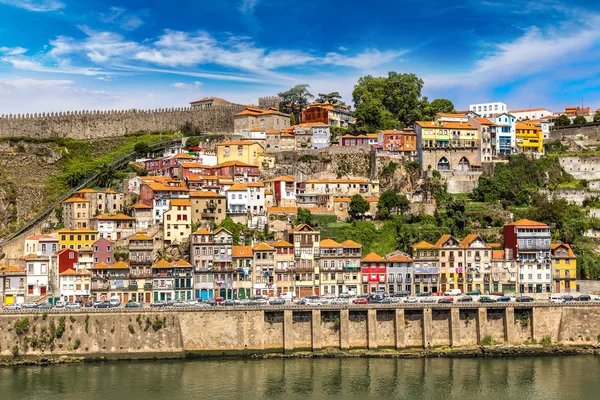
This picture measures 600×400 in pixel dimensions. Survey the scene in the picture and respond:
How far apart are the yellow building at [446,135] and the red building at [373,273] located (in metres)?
23.8

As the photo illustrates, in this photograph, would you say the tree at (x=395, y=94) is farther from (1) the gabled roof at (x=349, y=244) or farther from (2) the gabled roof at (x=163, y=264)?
(2) the gabled roof at (x=163, y=264)

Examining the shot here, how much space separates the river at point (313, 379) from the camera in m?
46.4

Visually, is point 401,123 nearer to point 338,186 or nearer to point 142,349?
point 338,186

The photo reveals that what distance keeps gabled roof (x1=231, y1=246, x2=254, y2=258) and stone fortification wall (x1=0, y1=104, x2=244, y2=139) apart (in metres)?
37.0

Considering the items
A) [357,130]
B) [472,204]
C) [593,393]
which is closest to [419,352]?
[593,393]

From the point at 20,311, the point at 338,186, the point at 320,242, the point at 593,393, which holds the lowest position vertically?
the point at 593,393

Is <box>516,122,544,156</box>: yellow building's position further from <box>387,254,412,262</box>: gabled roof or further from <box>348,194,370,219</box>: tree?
<box>387,254,412,262</box>: gabled roof

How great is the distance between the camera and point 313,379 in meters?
49.6

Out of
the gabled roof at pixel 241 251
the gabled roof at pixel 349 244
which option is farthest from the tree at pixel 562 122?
the gabled roof at pixel 241 251

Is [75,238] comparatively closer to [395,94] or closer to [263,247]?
[263,247]

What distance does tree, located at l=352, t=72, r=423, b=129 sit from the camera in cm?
9800

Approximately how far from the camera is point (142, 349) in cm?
5503

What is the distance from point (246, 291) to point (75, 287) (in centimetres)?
1344

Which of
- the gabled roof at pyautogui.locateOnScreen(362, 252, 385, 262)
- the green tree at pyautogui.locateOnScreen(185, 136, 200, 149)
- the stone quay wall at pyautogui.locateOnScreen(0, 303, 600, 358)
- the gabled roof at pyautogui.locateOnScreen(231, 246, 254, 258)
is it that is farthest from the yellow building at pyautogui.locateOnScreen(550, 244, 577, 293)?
the green tree at pyautogui.locateOnScreen(185, 136, 200, 149)
